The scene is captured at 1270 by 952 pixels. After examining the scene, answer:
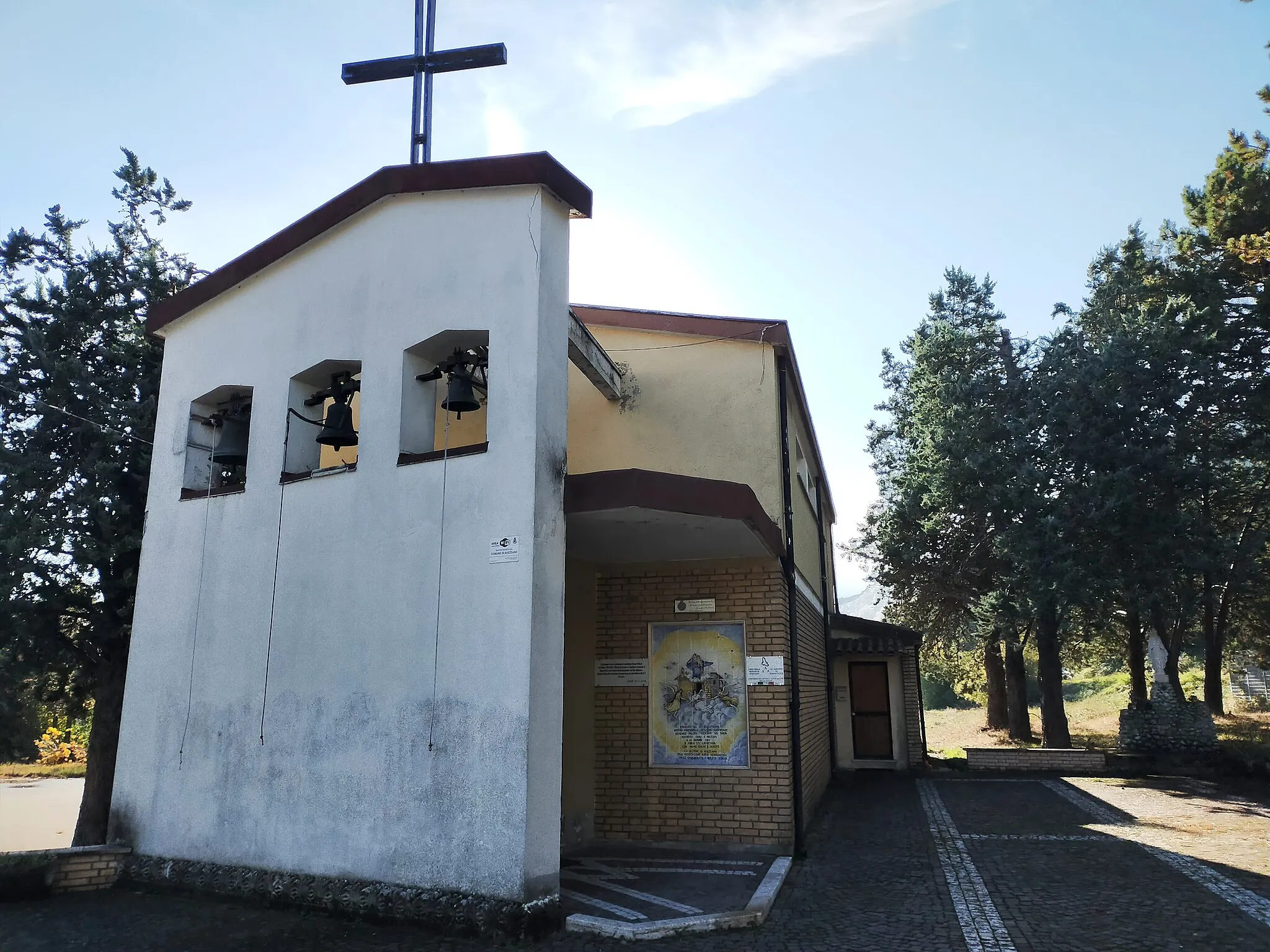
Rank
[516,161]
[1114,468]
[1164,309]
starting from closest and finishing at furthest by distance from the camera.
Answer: [516,161], [1114,468], [1164,309]

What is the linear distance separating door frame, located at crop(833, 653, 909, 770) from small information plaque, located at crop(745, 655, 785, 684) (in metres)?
8.61

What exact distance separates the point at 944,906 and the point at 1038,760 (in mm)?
11744

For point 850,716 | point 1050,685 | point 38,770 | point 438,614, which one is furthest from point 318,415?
point 38,770

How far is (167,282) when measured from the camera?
1338 centimetres

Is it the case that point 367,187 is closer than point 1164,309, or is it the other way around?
point 367,187

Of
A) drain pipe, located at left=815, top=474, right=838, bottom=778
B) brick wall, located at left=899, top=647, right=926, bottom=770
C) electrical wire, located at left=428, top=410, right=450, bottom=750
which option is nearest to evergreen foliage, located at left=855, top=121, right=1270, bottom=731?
brick wall, located at left=899, top=647, right=926, bottom=770

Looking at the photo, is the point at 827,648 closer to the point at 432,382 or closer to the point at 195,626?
the point at 432,382

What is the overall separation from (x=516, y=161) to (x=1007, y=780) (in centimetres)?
1441

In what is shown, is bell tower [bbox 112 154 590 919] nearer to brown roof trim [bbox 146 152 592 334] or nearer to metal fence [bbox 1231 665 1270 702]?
brown roof trim [bbox 146 152 592 334]

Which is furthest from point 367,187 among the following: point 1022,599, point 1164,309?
point 1164,309

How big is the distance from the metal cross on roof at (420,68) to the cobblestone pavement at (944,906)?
22.6 feet

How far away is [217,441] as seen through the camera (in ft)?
29.2

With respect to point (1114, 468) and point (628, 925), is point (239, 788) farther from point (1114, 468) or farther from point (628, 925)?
point (1114, 468)

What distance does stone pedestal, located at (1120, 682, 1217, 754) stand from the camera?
54.2 ft
